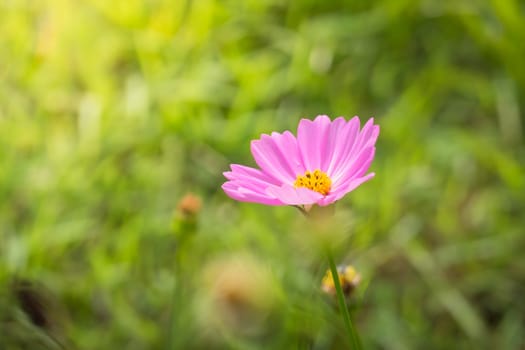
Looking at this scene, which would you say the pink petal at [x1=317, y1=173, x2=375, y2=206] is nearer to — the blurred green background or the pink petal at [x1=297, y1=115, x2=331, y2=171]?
the pink petal at [x1=297, y1=115, x2=331, y2=171]

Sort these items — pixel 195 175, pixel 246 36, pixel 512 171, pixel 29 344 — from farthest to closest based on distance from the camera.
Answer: pixel 246 36 < pixel 195 175 < pixel 512 171 < pixel 29 344

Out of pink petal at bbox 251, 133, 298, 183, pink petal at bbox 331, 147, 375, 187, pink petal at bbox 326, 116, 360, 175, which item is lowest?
pink petal at bbox 331, 147, 375, 187

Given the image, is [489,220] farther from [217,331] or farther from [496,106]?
[217,331]

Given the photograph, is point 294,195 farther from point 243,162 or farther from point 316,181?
point 243,162

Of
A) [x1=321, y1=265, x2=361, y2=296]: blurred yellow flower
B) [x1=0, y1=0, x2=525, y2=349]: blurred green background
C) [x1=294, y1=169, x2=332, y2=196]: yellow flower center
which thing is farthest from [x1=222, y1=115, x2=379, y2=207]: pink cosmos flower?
[x1=0, y1=0, x2=525, y2=349]: blurred green background

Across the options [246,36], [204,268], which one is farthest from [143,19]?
[204,268]

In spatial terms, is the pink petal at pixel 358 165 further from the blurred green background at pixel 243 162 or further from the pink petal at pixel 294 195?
the blurred green background at pixel 243 162
